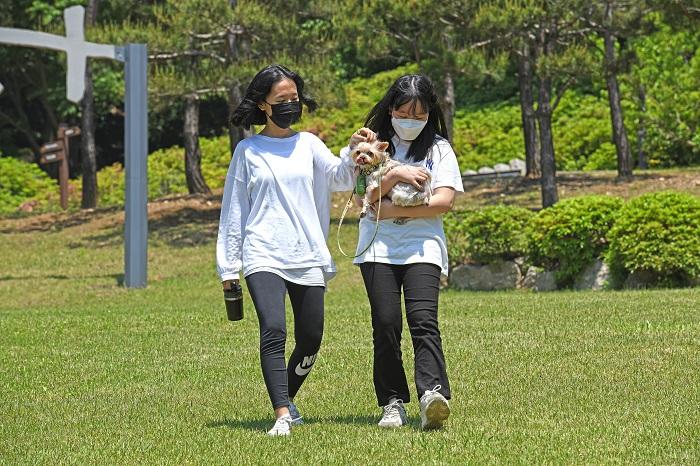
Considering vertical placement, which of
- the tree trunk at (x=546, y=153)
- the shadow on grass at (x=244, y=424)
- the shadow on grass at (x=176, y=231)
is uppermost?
the tree trunk at (x=546, y=153)

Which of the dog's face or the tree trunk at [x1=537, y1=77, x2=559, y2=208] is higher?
the tree trunk at [x1=537, y1=77, x2=559, y2=208]

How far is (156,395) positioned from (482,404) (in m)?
2.06

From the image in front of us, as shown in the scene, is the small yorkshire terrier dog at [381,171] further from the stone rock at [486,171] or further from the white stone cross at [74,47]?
the stone rock at [486,171]

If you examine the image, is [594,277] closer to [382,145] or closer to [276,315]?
[382,145]

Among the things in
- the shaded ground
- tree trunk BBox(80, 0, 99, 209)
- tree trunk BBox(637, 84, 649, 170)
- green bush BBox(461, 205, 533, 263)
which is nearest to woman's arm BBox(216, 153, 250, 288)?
green bush BBox(461, 205, 533, 263)

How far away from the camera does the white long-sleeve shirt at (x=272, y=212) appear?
20.3 ft

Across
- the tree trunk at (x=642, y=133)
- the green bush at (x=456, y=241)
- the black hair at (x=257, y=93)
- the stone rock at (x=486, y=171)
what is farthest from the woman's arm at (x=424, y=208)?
the tree trunk at (x=642, y=133)

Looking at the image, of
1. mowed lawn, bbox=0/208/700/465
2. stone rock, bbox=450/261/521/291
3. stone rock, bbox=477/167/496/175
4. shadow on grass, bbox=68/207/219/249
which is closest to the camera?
mowed lawn, bbox=0/208/700/465

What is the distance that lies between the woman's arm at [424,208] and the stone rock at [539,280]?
8743 mm

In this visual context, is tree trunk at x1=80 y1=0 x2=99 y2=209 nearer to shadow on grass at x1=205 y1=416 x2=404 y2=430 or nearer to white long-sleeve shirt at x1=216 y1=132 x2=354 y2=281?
shadow on grass at x1=205 y1=416 x2=404 y2=430

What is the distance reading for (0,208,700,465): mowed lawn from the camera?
5.86 m

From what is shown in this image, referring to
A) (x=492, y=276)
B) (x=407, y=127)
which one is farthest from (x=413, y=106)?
(x=492, y=276)

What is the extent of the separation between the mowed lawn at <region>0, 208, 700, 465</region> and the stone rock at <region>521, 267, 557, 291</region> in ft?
1.54

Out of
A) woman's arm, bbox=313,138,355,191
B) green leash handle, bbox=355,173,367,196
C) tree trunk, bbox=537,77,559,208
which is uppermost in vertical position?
tree trunk, bbox=537,77,559,208
